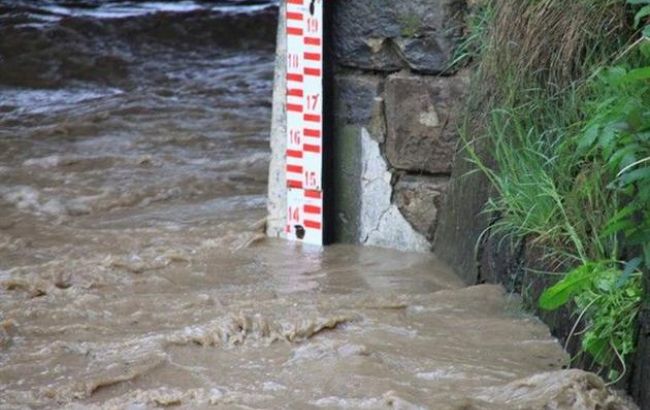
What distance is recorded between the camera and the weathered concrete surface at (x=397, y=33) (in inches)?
213

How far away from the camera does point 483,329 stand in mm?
4641

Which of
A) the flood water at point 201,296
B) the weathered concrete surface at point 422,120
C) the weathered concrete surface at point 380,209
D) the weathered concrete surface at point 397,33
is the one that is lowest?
the flood water at point 201,296

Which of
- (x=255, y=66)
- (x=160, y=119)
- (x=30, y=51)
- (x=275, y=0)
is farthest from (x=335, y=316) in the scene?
(x=275, y=0)

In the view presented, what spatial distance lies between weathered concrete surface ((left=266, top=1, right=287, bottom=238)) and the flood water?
0.40 ft

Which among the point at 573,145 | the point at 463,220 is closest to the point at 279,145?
the point at 463,220

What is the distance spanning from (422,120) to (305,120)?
52 cm

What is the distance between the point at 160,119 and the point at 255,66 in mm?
1611

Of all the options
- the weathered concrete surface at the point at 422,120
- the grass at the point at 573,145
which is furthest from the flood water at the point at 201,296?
the weathered concrete surface at the point at 422,120

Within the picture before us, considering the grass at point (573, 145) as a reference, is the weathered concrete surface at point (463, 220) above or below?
below

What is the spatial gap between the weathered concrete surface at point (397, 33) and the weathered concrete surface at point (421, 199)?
46 cm

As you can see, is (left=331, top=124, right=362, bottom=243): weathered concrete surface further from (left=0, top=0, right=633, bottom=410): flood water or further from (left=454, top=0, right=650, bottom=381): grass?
(left=454, top=0, right=650, bottom=381): grass

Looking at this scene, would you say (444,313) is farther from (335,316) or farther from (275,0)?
(275,0)

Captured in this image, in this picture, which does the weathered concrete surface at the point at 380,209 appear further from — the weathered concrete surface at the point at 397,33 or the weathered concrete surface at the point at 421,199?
the weathered concrete surface at the point at 397,33

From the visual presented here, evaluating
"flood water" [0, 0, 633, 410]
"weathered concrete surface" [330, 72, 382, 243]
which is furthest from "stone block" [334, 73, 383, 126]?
"flood water" [0, 0, 633, 410]
